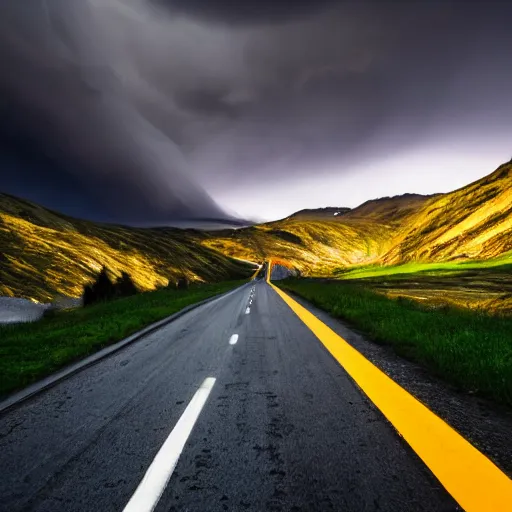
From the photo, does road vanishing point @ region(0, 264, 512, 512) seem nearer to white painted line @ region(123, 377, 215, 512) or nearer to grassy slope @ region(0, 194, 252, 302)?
white painted line @ region(123, 377, 215, 512)

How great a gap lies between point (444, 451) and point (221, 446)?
5.36 ft

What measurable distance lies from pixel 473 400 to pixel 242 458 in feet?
8.43

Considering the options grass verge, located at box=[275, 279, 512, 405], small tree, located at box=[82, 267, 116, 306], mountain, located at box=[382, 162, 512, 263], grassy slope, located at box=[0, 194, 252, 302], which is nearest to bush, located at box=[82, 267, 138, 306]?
small tree, located at box=[82, 267, 116, 306]

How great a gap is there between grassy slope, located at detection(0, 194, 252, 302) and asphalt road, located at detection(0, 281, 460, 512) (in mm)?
36850

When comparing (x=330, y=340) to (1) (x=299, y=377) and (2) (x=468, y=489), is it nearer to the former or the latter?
(1) (x=299, y=377)

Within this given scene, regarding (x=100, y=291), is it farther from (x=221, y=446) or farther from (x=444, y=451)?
(x=444, y=451)

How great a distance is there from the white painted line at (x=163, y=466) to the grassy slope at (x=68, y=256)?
37.8 m

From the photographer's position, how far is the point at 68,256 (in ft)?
158

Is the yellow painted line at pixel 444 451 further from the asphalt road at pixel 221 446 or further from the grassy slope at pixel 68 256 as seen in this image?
the grassy slope at pixel 68 256

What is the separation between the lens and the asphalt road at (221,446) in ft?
6.14

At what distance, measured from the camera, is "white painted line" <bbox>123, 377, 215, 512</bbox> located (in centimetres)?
182

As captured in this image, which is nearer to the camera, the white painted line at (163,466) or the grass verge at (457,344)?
the white painted line at (163,466)

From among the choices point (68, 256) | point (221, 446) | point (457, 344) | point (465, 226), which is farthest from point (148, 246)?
point (221, 446)

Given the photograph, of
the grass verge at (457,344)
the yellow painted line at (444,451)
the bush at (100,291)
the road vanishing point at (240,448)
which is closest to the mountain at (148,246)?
the bush at (100,291)
